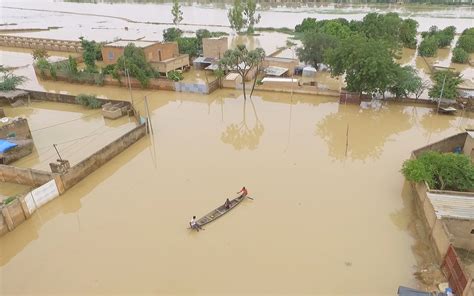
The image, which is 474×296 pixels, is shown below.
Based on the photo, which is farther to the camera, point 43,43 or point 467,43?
point 43,43

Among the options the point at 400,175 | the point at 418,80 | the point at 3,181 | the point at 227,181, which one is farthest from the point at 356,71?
the point at 3,181

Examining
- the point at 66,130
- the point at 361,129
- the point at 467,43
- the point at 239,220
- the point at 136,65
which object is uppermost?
the point at 136,65

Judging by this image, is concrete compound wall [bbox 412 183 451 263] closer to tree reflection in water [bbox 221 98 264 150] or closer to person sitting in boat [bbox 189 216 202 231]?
person sitting in boat [bbox 189 216 202 231]

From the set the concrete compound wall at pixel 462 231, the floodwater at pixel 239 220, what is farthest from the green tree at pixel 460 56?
the concrete compound wall at pixel 462 231

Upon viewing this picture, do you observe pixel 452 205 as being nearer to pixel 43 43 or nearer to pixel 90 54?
pixel 90 54

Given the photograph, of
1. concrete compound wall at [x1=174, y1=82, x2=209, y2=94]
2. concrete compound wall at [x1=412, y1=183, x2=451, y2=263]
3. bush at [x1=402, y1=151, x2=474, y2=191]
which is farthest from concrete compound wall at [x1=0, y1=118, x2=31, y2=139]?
concrete compound wall at [x1=412, y1=183, x2=451, y2=263]

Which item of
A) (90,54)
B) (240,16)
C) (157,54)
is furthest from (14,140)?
(240,16)

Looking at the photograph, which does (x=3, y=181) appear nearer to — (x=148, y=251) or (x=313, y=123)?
(x=148, y=251)
